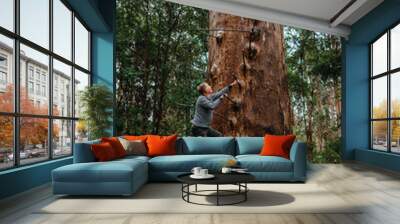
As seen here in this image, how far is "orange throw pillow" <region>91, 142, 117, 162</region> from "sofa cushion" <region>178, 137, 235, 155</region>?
1.44 m

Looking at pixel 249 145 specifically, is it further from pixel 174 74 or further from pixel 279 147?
pixel 174 74

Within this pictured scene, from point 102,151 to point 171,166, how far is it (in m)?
1.04

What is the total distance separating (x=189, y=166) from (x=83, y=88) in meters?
3.30

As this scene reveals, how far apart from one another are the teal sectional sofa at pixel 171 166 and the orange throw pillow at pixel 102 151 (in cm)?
8

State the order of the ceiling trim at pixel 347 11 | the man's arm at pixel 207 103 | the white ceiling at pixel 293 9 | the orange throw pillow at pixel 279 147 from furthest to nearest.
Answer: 1. the man's arm at pixel 207 103
2. the white ceiling at pixel 293 9
3. the ceiling trim at pixel 347 11
4. the orange throw pillow at pixel 279 147

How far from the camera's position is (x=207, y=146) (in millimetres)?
6492

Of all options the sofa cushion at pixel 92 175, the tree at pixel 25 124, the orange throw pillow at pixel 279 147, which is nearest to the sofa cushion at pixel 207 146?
the orange throw pillow at pixel 279 147

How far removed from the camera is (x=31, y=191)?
5.04 meters

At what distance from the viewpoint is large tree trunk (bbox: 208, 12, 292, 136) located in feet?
24.2

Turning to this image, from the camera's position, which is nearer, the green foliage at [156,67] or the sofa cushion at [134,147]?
Result: the sofa cushion at [134,147]

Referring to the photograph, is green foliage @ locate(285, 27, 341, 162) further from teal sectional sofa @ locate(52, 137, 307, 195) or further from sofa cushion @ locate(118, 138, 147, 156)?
sofa cushion @ locate(118, 138, 147, 156)

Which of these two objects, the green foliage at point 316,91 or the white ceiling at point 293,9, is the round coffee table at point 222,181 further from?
the green foliage at point 316,91

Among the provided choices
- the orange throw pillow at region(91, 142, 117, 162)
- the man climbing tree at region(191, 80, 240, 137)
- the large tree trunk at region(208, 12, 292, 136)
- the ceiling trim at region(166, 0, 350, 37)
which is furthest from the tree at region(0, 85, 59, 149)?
the ceiling trim at region(166, 0, 350, 37)

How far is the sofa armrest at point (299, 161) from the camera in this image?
18.6 ft
